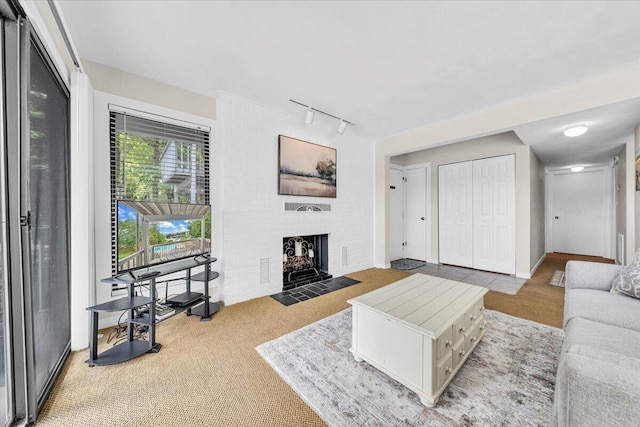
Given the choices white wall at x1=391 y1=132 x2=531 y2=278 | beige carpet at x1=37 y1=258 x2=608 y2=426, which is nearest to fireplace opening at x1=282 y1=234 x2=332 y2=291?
beige carpet at x1=37 y1=258 x2=608 y2=426

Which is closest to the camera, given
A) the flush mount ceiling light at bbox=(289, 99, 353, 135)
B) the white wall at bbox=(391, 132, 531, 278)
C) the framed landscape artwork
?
the flush mount ceiling light at bbox=(289, 99, 353, 135)

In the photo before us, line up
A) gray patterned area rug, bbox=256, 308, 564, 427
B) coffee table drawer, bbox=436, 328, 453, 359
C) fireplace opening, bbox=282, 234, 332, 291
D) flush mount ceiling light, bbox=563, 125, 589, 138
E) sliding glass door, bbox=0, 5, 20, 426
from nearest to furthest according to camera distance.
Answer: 1. sliding glass door, bbox=0, 5, 20, 426
2. gray patterned area rug, bbox=256, 308, 564, 427
3. coffee table drawer, bbox=436, 328, 453, 359
4. flush mount ceiling light, bbox=563, 125, 589, 138
5. fireplace opening, bbox=282, 234, 332, 291

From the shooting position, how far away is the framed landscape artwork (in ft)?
11.0

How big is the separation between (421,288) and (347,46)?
6.96 ft

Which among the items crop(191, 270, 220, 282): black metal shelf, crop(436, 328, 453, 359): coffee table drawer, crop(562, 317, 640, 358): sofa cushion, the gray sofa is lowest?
crop(436, 328, 453, 359): coffee table drawer

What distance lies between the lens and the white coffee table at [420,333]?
1384 mm

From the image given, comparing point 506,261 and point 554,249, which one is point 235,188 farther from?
point 554,249

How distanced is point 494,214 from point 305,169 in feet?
11.2

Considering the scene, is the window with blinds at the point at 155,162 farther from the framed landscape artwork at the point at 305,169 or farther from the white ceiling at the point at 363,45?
the framed landscape artwork at the point at 305,169

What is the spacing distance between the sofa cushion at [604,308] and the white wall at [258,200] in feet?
9.06

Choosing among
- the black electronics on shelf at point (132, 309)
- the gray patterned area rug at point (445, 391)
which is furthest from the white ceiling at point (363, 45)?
the gray patterned area rug at point (445, 391)

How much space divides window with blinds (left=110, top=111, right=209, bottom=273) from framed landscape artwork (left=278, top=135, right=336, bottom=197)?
98cm

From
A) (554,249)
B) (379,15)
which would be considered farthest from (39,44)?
(554,249)

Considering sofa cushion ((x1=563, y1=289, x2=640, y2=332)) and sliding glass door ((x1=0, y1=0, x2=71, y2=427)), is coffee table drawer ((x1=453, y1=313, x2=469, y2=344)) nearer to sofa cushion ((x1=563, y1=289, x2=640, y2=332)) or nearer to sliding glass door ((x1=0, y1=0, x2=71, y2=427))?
sofa cushion ((x1=563, y1=289, x2=640, y2=332))
